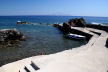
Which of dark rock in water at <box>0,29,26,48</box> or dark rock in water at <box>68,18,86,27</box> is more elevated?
dark rock in water at <box>68,18,86,27</box>

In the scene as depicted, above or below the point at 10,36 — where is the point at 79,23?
above

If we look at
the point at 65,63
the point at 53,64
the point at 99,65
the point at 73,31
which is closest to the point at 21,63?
the point at 53,64

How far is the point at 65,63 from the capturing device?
31.6 feet

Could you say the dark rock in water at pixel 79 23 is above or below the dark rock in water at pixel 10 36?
above

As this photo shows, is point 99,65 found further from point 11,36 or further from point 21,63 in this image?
point 11,36

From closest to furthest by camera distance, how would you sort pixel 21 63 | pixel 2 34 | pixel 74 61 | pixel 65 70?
1. pixel 65 70
2. pixel 74 61
3. pixel 21 63
4. pixel 2 34

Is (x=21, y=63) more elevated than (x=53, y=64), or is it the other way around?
(x=53, y=64)

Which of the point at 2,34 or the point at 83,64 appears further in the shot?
the point at 2,34

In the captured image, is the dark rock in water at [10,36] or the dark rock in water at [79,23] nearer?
the dark rock in water at [10,36]

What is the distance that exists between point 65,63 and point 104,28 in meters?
29.5

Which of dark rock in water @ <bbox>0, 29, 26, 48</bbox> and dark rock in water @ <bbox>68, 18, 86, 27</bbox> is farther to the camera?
dark rock in water @ <bbox>68, 18, 86, 27</bbox>

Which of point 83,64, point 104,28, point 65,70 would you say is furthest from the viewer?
point 104,28

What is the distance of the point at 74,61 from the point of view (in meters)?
10.1

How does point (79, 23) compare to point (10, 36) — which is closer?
point (10, 36)
